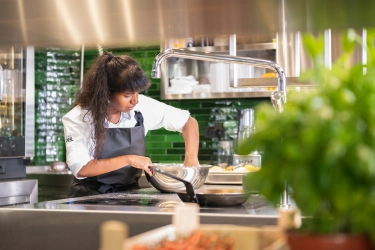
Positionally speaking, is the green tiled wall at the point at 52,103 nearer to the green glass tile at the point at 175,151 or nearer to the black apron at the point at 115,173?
the green glass tile at the point at 175,151

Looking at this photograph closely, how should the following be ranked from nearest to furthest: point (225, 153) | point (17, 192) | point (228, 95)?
point (17, 192) < point (228, 95) < point (225, 153)

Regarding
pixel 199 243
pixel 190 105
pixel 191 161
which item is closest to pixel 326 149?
pixel 199 243

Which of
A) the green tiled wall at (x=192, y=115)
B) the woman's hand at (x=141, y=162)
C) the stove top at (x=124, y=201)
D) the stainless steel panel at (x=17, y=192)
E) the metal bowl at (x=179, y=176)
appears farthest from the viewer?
the green tiled wall at (x=192, y=115)

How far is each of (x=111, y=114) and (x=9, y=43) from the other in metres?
0.88

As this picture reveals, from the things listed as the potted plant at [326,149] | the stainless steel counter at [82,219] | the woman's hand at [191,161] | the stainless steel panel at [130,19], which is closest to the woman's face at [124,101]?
the woman's hand at [191,161]

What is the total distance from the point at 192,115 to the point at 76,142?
117 inches

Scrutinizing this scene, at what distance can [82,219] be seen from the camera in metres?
2.10

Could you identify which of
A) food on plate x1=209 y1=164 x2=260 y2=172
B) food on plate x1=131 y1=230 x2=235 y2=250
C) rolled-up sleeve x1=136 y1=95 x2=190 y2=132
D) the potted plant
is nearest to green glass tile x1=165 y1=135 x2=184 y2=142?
food on plate x1=209 y1=164 x2=260 y2=172

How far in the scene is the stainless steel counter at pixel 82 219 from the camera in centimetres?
195

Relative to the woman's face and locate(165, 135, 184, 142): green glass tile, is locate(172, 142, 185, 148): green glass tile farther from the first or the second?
the woman's face

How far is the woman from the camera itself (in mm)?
3285

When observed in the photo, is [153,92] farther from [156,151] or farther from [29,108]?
[29,108]

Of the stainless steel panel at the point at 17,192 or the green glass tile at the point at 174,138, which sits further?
the green glass tile at the point at 174,138

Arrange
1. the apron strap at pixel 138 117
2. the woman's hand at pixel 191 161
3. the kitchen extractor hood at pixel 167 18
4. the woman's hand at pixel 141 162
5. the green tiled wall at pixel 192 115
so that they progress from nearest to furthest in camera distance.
Result: the kitchen extractor hood at pixel 167 18 → the woman's hand at pixel 141 162 → the woman's hand at pixel 191 161 → the apron strap at pixel 138 117 → the green tiled wall at pixel 192 115
